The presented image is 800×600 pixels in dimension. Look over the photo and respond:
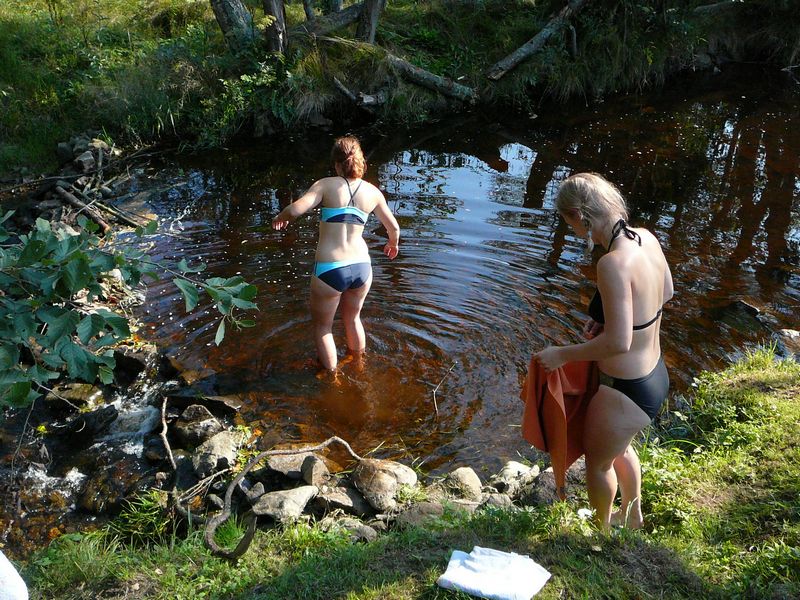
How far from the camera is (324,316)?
227 inches

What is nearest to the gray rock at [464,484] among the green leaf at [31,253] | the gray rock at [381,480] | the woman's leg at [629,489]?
the gray rock at [381,480]

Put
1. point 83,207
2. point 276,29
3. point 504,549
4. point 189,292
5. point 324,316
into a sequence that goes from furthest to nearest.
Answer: point 276,29 < point 83,207 < point 324,316 < point 504,549 < point 189,292

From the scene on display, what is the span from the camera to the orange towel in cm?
353

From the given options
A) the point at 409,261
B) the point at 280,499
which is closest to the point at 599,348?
the point at 280,499

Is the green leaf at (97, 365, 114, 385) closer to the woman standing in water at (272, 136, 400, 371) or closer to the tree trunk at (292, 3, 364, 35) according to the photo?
the woman standing in water at (272, 136, 400, 371)

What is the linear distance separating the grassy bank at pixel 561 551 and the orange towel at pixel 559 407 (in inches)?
12.6

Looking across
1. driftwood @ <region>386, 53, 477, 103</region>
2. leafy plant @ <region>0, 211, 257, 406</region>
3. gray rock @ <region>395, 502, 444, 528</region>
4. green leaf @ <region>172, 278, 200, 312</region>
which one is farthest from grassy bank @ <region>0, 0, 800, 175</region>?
gray rock @ <region>395, 502, 444, 528</region>

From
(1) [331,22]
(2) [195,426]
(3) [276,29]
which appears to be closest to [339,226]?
(2) [195,426]

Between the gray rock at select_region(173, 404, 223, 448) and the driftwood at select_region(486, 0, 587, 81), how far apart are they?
10.4 m

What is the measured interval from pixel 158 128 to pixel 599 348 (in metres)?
9.93

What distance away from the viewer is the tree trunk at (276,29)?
38.1 feet

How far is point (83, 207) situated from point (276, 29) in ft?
16.4

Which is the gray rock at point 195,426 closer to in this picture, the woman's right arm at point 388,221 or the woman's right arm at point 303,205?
the woman's right arm at point 303,205

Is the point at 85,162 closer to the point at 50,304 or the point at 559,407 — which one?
the point at 50,304
